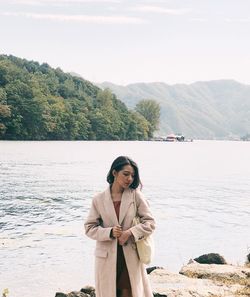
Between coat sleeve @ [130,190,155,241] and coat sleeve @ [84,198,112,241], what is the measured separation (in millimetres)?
338

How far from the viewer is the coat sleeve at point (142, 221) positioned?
739 cm

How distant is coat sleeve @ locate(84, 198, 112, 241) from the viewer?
7.44 meters

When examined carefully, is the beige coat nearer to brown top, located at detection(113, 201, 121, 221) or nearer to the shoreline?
brown top, located at detection(113, 201, 121, 221)

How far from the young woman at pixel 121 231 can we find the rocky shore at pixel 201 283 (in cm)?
353

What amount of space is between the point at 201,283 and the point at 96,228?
5399 millimetres

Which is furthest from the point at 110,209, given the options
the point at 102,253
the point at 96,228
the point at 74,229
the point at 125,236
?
the point at 74,229

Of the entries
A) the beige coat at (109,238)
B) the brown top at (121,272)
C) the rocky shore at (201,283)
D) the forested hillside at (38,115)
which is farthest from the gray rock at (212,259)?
the forested hillside at (38,115)

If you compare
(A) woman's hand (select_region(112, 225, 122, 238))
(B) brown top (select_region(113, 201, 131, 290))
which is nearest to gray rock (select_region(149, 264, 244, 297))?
(B) brown top (select_region(113, 201, 131, 290))

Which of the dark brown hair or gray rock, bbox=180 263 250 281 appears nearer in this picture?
the dark brown hair

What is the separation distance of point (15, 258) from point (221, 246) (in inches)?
355

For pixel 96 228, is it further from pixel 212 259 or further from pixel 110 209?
pixel 212 259

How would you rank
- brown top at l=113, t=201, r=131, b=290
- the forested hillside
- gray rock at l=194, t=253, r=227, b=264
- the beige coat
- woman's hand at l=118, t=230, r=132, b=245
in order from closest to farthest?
woman's hand at l=118, t=230, r=132, b=245 → the beige coat → brown top at l=113, t=201, r=131, b=290 → gray rock at l=194, t=253, r=227, b=264 → the forested hillside

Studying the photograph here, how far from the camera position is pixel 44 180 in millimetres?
54625

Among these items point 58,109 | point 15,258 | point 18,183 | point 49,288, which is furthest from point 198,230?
point 58,109
